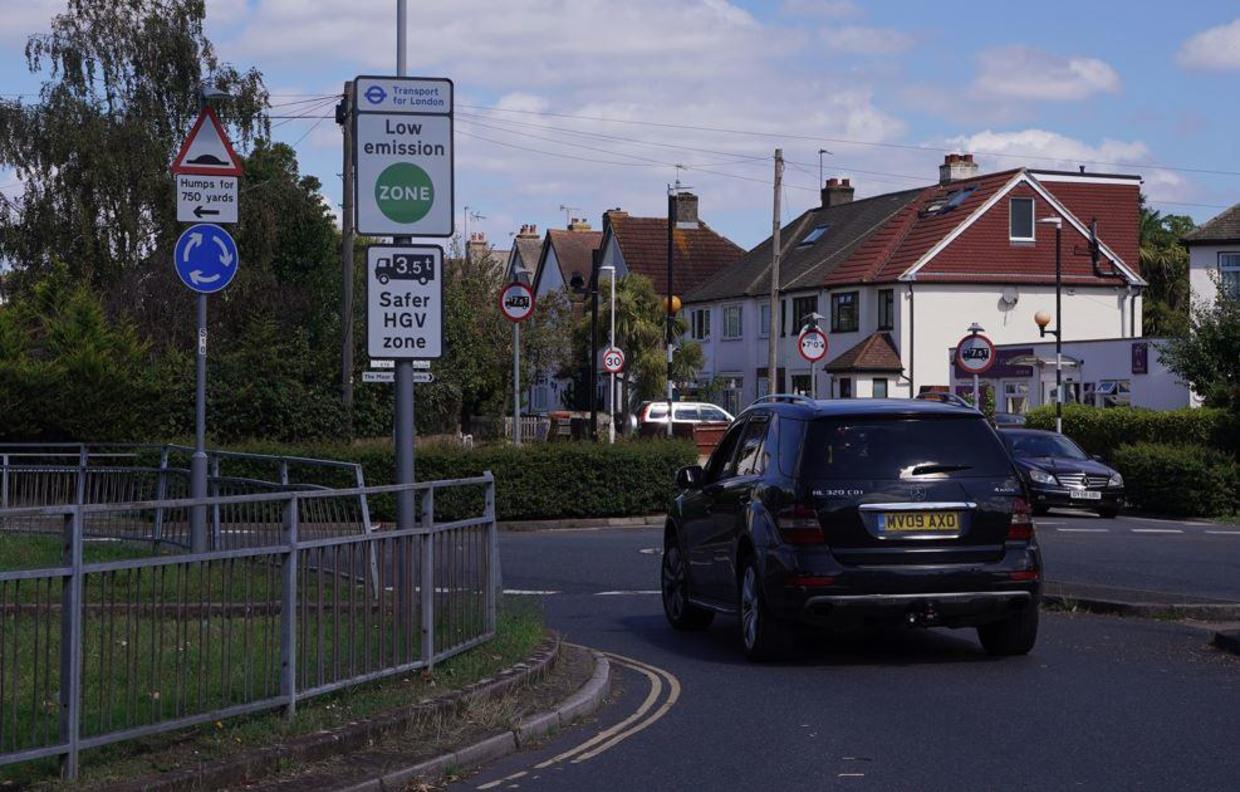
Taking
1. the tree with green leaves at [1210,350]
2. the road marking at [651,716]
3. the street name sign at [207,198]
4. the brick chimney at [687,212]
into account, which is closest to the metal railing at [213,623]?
the road marking at [651,716]

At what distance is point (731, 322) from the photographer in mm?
68000

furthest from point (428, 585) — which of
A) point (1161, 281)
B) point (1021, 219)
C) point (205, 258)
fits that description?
point (1161, 281)

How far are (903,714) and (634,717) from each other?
155 centimetres

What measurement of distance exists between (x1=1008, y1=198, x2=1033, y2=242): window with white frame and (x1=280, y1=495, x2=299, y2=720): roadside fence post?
53.9m

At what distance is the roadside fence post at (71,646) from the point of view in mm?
6762

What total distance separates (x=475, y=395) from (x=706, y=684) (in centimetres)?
4159

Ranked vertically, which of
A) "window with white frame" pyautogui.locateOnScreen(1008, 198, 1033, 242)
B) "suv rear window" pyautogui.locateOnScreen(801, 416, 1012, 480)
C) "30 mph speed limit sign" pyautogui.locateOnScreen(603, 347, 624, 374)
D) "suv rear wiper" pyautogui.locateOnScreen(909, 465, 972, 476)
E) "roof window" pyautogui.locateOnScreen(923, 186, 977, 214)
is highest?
"roof window" pyautogui.locateOnScreen(923, 186, 977, 214)

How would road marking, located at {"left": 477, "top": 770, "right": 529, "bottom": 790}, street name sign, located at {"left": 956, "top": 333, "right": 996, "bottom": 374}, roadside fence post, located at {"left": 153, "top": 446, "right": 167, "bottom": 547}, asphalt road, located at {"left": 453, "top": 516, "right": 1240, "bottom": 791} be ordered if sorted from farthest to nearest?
1. street name sign, located at {"left": 956, "top": 333, "right": 996, "bottom": 374}
2. roadside fence post, located at {"left": 153, "top": 446, "right": 167, "bottom": 547}
3. asphalt road, located at {"left": 453, "top": 516, "right": 1240, "bottom": 791}
4. road marking, located at {"left": 477, "top": 770, "right": 529, "bottom": 790}

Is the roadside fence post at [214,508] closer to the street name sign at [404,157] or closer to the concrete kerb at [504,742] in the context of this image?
the street name sign at [404,157]

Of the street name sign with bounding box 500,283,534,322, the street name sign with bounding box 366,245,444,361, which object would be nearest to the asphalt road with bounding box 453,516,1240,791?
the street name sign with bounding box 366,245,444,361

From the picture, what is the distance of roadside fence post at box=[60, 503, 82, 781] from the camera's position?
266 inches

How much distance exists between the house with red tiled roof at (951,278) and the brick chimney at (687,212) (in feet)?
47.6

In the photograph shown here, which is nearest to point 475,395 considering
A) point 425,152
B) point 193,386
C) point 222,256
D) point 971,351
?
point 193,386

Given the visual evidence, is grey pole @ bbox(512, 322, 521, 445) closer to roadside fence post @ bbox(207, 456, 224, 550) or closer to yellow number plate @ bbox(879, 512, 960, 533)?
roadside fence post @ bbox(207, 456, 224, 550)
